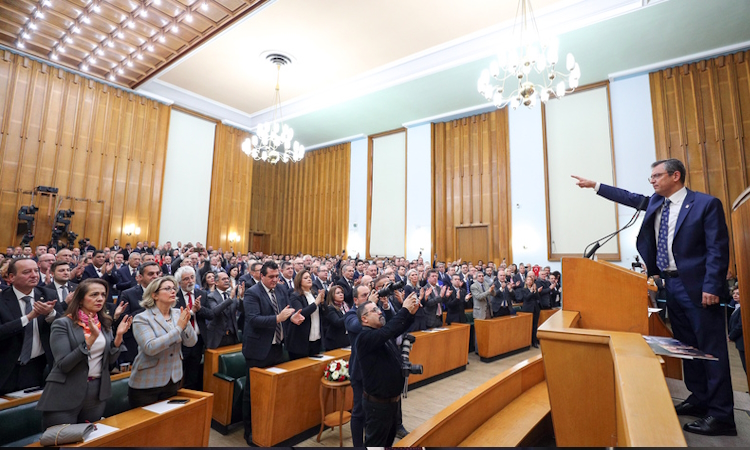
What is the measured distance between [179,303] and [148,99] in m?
10.2

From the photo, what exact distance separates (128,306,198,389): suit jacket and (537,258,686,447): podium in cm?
208

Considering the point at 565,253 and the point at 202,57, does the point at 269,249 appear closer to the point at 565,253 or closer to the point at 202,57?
the point at 202,57

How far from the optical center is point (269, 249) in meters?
16.0

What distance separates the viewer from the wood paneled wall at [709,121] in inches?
324

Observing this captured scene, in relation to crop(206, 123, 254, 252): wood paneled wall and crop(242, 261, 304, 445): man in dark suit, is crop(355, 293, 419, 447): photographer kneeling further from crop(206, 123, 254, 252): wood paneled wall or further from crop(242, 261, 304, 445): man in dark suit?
crop(206, 123, 254, 252): wood paneled wall

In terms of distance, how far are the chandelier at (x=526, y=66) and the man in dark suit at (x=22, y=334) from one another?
5.72 metres

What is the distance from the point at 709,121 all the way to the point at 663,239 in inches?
350

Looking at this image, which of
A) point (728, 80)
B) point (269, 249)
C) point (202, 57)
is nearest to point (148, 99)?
point (202, 57)

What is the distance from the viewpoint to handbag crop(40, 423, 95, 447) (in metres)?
1.76

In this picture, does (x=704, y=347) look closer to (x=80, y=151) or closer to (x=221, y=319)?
(x=221, y=319)

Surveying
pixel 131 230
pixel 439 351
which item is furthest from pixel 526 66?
pixel 131 230

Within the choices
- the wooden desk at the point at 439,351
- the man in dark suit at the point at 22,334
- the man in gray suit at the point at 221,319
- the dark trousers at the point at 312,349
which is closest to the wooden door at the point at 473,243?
the wooden desk at the point at 439,351

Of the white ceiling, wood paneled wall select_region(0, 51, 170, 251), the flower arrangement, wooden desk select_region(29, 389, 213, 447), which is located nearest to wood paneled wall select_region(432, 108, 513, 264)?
the white ceiling

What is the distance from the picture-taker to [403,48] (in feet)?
31.1
